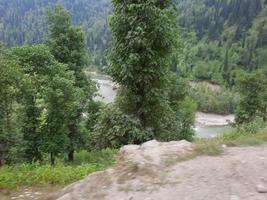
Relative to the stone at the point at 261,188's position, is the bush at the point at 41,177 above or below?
below

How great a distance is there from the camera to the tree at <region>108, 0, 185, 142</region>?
17.7 m

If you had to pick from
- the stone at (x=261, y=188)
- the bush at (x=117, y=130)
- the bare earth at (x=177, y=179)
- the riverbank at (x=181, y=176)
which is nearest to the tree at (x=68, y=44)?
the bush at (x=117, y=130)

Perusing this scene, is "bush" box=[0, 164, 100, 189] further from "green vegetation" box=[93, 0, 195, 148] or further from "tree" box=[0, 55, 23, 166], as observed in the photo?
"tree" box=[0, 55, 23, 166]

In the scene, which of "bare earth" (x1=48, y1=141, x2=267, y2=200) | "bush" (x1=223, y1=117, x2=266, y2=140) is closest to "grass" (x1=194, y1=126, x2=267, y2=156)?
"bare earth" (x1=48, y1=141, x2=267, y2=200)

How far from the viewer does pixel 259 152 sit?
9.55 m

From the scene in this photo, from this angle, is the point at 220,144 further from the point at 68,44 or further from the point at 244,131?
the point at 68,44

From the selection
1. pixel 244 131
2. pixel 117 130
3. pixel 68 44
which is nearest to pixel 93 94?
pixel 68 44

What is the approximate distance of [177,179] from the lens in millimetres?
8055

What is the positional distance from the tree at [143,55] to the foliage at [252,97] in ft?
91.9

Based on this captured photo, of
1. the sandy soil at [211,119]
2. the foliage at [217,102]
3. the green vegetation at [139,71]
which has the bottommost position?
the sandy soil at [211,119]

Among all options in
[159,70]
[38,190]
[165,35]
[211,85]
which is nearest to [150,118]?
[159,70]

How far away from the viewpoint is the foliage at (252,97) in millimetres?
45312

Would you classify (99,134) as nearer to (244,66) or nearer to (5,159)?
(5,159)

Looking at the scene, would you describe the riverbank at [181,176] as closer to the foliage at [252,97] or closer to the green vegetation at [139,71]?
the green vegetation at [139,71]
